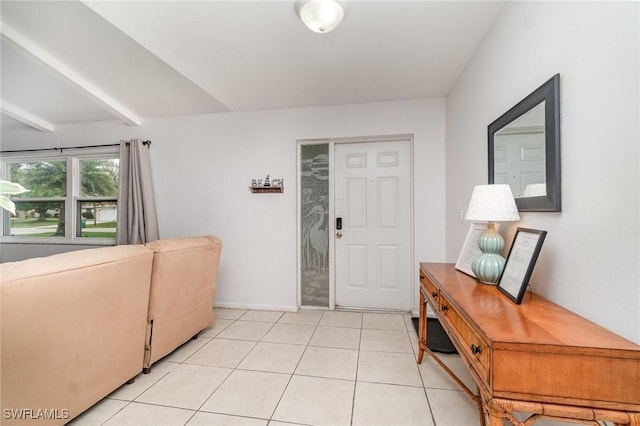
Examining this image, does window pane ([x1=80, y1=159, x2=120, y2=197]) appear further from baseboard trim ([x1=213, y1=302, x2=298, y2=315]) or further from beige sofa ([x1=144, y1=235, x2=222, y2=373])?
beige sofa ([x1=144, y1=235, x2=222, y2=373])

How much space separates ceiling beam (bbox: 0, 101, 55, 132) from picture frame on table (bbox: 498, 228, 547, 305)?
529cm

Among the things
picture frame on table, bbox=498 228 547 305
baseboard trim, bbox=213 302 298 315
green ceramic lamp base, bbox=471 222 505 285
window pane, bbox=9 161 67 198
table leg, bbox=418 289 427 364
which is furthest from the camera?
window pane, bbox=9 161 67 198

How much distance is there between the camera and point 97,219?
144 inches

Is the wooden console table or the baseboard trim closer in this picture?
the wooden console table

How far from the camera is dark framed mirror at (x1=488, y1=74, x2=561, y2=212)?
1.07m

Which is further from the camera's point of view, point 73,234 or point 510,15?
point 73,234

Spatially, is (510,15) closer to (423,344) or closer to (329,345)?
(423,344)

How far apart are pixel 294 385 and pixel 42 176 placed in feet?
15.5

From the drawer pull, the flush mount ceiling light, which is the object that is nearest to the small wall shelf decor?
the flush mount ceiling light

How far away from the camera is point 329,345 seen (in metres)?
2.21

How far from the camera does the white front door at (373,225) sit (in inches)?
114

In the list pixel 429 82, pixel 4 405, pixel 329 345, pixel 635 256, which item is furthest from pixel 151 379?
pixel 429 82

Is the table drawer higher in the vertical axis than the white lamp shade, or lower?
lower

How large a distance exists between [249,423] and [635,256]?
1.75 metres
